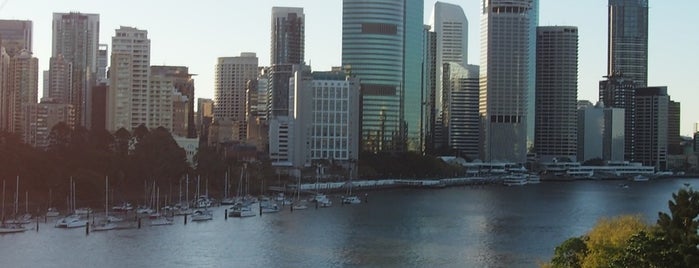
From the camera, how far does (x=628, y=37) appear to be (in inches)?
6176

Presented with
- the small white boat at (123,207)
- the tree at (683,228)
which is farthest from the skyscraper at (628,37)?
the tree at (683,228)

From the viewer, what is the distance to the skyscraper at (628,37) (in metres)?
156

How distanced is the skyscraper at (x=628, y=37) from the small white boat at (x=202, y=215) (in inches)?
4698

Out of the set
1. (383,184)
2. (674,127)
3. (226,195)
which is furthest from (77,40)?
(674,127)

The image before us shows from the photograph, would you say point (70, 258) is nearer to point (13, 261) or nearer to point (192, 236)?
point (13, 261)

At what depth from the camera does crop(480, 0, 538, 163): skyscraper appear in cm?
11856

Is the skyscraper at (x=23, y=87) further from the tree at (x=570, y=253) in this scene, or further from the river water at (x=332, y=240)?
the tree at (x=570, y=253)

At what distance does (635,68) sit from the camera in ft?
514

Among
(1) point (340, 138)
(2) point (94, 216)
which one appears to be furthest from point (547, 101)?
(2) point (94, 216)

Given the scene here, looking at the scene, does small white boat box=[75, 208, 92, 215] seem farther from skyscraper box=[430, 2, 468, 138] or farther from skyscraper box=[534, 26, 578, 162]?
skyscraper box=[430, 2, 468, 138]

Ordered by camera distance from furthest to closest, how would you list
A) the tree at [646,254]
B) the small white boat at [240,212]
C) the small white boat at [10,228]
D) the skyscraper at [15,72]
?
the skyscraper at [15,72] < the small white boat at [240,212] < the small white boat at [10,228] < the tree at [646,254]

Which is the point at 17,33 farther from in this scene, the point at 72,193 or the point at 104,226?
the point at 104,226

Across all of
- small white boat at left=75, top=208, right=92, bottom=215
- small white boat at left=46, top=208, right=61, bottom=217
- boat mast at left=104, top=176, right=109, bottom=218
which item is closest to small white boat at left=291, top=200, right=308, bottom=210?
boat mast at left=104, top=176, right=109, bottom=218

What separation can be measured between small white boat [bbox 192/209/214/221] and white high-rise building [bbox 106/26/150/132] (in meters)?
41.6
